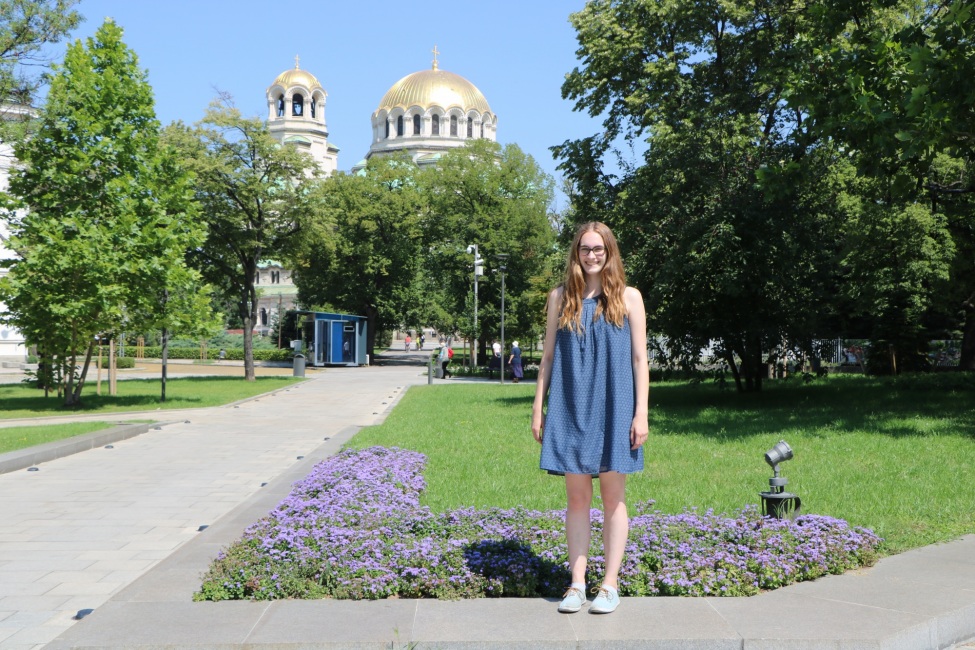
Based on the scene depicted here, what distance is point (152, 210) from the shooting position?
2172 centimetres

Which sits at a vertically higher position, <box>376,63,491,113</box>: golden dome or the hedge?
<box>376,63,491,113</box>: golden dome

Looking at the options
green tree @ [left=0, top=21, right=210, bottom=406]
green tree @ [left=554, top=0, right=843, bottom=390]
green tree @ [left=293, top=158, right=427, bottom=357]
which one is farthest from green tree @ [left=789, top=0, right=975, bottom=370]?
green tree @ [left=293, top=158, right=427, bottom=357]

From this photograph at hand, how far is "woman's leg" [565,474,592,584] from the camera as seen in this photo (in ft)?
16.3

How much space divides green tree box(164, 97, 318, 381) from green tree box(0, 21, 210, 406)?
44.2ft

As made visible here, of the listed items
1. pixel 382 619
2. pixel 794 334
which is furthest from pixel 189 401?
pixel 382 619

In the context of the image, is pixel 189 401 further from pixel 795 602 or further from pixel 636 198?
pixel 795 602

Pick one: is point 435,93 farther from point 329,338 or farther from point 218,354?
point 329,338

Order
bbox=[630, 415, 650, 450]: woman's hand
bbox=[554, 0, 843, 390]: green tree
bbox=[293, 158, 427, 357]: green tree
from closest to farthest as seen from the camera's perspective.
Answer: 1. bbox=[630, 415, 650, 450]: woman's hand
2. bbox=[554, 0, 843, 390]: green tree
3. bbox=[293, 158, 427, 357]: green tree

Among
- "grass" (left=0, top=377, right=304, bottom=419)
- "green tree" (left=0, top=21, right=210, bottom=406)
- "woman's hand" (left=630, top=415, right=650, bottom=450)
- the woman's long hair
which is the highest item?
"green tree" (left=0, top=21, right=210, bottom=406)

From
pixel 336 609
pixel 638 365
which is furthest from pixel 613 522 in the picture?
pixel 336 609

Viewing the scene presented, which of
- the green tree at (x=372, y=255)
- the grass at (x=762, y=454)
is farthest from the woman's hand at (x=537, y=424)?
the green tree at (x=372, y=255)

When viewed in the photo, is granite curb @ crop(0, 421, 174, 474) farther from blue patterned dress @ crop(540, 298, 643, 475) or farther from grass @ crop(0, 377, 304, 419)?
blue patterned dress @ crop(540, 298, 643, 475)

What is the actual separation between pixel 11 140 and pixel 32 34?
19.1ft

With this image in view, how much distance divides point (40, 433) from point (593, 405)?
1298 centimetres
